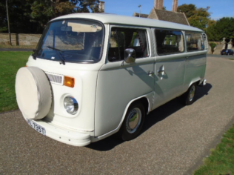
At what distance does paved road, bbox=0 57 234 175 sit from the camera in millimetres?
2857

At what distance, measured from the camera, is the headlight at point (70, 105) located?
272 centimetres

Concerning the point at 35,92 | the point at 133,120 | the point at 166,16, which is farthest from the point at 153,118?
the point at 166,16

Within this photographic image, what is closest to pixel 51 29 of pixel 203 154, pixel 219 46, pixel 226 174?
pixel 203 154

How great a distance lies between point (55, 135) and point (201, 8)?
7621 centimetres

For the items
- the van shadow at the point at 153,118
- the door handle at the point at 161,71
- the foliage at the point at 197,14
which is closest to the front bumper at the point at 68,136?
the van shadow at the point at 153,118

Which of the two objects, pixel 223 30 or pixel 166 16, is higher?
pixel 166 16

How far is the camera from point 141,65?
11.1 feet

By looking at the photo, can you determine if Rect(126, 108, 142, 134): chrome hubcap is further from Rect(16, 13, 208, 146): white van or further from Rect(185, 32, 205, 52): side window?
Rect(185, 32, 205, 52): side window

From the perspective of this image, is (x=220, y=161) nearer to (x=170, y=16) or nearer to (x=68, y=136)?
(x=68, y=136)

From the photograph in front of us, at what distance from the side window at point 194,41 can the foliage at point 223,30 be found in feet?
165

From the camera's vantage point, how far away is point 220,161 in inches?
123

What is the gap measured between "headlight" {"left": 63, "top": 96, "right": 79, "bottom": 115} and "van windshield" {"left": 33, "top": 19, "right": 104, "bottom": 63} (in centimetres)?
55

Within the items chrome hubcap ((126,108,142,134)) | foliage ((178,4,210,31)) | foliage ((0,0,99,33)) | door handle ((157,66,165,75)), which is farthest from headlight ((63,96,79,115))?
foliage ((178,4,210,31))

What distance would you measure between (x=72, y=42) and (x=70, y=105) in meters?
1.06
